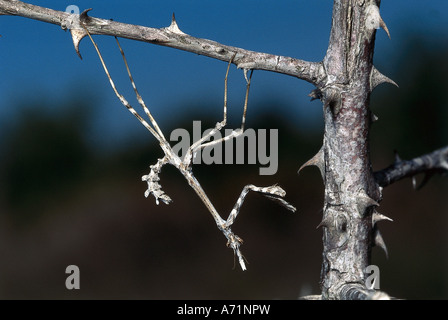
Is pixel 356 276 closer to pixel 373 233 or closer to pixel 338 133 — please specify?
pixel 373 233

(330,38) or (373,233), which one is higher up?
(330,38)

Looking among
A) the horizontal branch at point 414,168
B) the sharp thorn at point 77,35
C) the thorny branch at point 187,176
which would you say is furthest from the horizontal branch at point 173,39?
the horizontal branch at point 414,168

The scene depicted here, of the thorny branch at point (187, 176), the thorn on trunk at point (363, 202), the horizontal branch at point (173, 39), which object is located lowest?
the thorn on trunk at point (363, 202)

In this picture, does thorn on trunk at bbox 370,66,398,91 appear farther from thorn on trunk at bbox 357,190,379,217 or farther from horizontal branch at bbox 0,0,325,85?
thorn on trunk at bbox 357,190,379,217

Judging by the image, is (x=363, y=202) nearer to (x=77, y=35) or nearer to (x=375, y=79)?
(x=375, y=79)

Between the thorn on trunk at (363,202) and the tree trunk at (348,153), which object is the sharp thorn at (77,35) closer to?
the tree trunk at (348,153)
